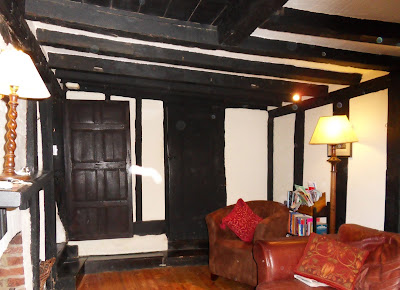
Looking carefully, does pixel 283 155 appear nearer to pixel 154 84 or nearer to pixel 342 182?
pixel 342 182

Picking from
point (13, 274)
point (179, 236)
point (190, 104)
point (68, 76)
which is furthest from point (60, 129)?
point (13, 274)

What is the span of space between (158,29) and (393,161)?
2.46 meters

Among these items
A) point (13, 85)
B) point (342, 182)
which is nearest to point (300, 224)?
point (342, 182)

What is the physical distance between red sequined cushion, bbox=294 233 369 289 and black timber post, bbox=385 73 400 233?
684 millimetres

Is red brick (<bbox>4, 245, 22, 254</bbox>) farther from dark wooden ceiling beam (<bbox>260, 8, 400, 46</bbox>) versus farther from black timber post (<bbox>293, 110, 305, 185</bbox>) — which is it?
black timber post (<bbox>293, 110, 305, 185</bbox>)

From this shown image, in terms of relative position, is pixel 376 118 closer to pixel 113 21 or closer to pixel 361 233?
pixel 361 233

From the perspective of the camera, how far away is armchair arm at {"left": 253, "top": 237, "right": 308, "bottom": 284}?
264 centimetres

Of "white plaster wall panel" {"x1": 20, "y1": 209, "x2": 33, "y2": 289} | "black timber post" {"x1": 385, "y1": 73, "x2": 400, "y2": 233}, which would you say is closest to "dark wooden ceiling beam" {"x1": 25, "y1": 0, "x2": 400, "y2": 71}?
"black timber post" {"x1": 385, "y1": 73, "x2": 400, "y2": 233}

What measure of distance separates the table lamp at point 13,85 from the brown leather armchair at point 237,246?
249 centimetres

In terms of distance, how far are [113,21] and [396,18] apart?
1.92m

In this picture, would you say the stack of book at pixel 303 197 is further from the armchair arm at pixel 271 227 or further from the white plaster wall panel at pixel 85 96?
the white plaster wall panel at pixel 85 96

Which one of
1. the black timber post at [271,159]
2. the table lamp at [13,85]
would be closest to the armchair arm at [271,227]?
the black timber post at [271,159]

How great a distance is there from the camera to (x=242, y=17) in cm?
189

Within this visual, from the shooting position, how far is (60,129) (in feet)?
15.1
